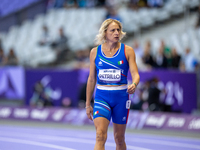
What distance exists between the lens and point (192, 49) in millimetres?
15492

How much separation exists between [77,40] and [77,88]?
18.9 ft

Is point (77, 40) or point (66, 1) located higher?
point (66, 1)

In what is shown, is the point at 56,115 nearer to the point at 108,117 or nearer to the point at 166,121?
the point at 166,121

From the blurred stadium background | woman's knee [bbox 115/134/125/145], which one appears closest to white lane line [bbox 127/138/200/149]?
the blurred stadium background

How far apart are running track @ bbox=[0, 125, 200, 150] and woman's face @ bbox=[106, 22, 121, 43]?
3.36m

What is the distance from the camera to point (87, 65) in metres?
14.6

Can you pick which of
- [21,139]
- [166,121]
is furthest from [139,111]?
[21,139]

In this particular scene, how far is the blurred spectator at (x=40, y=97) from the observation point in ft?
46.8

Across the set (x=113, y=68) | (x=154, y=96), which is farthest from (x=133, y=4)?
(x=113, y=68)

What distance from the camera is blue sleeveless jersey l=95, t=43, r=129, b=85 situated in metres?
5.84

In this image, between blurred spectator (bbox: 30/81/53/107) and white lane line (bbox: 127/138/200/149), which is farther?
blurred spectator (bbox: 30/81/53/107)

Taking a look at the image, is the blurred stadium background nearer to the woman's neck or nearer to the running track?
the running track

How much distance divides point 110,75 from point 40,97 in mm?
8889

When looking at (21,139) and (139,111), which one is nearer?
(21,139)
